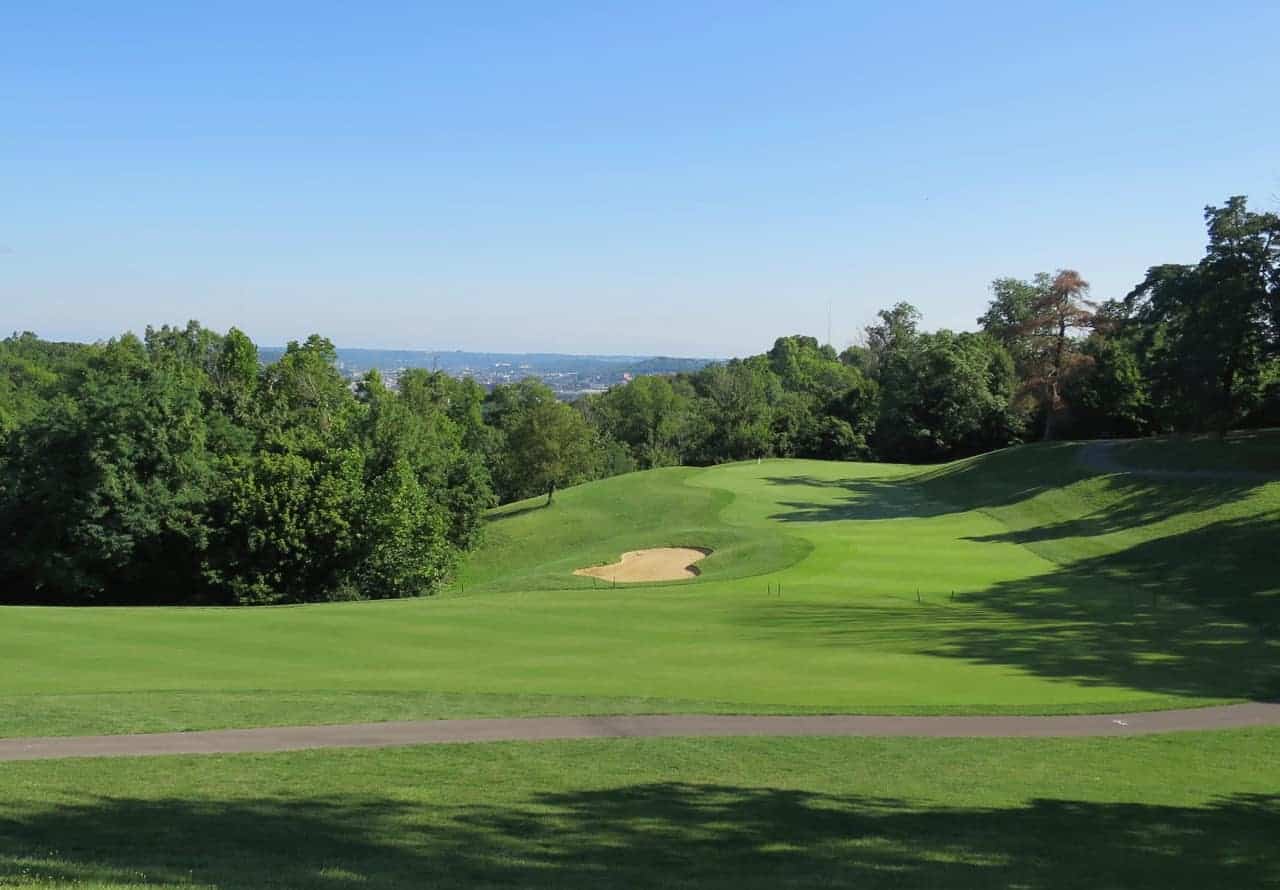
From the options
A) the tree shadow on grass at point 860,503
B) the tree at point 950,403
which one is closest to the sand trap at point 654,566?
the tree shadow on grass at point 860,503

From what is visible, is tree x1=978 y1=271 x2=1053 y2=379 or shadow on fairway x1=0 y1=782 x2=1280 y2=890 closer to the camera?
shadow on fairway x1=0 y1=782 x2=1280 y2=890

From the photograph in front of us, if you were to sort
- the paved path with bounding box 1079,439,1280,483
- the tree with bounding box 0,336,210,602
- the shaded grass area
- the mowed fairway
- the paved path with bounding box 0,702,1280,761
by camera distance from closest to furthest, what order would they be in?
the paved path with bounding box 0,702,1280,761 < the mowed fairway < the paved path with bounding box 1079,439,1280,483 < the tree with bounding box 0,336,210,602 < the shaded grass area

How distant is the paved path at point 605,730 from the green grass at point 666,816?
0.57m

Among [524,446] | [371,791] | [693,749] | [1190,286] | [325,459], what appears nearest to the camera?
[371,791]

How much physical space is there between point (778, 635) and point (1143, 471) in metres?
32.2

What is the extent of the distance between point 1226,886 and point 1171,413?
2218 inches

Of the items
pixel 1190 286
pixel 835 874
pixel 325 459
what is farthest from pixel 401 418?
pixel 835 874

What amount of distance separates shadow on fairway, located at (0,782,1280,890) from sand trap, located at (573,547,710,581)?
2503cm

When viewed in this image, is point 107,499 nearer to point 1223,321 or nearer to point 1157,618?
point 1157,618

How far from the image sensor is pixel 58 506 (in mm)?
45031

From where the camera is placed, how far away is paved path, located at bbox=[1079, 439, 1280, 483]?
42.7 meters

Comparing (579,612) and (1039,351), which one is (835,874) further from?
(1039,351)

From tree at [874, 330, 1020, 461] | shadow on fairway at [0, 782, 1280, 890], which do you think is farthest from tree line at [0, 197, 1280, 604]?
shadow on fairway at [0, 782, 1280, 890]

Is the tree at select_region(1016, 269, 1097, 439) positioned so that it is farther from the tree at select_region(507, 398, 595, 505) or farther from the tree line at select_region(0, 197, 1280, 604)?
Result: the tree at select_region(507, 398, 595, 505)
